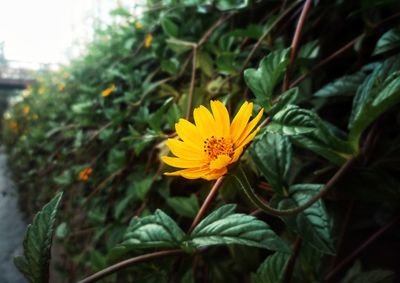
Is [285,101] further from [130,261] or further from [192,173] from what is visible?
[130,261]

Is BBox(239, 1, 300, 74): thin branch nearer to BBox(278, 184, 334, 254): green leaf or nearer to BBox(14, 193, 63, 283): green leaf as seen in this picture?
BBox(278, 184, 334, 254): green leaf

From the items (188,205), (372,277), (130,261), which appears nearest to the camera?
Result: (130,261)

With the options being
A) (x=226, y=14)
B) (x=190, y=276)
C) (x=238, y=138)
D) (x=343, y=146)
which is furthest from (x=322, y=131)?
(x=226, y=14)

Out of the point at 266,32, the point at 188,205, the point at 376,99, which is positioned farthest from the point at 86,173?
the point at 376,99

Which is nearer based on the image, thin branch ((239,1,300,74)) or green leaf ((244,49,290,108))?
green leaf ((244,49,290,108))

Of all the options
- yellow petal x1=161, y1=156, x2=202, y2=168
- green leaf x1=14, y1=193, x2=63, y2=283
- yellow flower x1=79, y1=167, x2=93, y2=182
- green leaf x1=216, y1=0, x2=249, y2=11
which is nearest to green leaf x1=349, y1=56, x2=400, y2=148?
yellow petal x1=161, y1=156, x2=202, y2=168

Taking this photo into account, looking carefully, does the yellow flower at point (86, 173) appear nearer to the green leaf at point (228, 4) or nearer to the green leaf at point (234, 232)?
the green leaf at point (228, 4)

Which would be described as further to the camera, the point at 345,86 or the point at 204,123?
the point at 345,86
